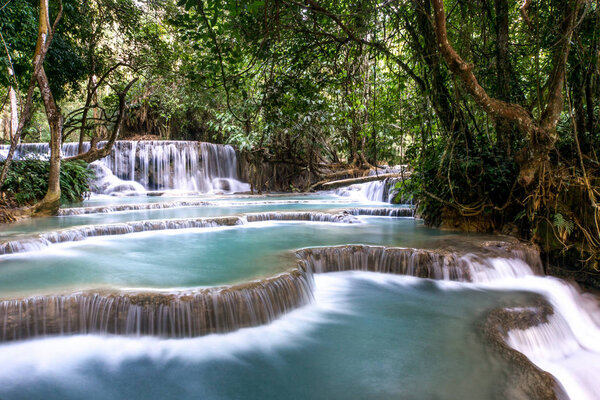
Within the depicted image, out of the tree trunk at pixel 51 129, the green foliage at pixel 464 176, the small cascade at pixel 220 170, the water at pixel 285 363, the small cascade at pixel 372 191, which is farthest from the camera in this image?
the small cascade at pixel 220 170

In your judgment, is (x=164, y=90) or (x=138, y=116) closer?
(x=164, y=90)

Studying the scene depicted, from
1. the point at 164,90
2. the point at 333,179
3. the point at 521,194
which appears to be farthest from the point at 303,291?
the point at 164,90

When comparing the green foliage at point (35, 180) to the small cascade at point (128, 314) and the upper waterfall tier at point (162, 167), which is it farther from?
the small cascade at point (128, 314)

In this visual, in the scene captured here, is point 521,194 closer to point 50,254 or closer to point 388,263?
point 388,263

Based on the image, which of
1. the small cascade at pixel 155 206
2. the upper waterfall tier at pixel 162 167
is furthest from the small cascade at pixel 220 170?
the small cascade at pixel 155 206

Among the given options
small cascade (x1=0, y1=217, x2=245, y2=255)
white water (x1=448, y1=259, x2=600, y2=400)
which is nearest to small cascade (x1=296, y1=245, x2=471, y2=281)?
white water (x1=448, y1=259, x2=600, y2=400)

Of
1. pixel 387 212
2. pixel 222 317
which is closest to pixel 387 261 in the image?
pixel 222 317

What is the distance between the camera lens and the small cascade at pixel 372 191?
1223cm

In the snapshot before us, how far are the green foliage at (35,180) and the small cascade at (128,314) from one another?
7.18 m

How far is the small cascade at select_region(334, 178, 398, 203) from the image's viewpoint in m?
12.2

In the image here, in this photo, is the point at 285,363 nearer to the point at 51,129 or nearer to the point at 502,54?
the point at 502,54

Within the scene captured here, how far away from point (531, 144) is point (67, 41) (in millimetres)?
10963

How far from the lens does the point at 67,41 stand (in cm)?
922

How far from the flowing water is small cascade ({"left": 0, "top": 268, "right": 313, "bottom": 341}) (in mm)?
11
